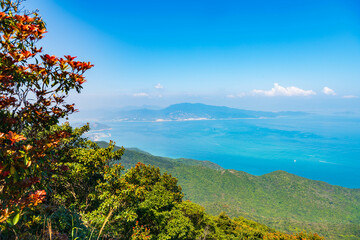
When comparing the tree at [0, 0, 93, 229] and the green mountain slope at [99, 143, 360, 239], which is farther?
the green mountain slope at [99, 143, 360, 239]

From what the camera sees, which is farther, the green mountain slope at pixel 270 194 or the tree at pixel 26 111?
the green mountain slope at pixel 270 194

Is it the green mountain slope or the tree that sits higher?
the tree

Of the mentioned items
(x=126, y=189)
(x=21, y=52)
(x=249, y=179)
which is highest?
(x=21, y=52)

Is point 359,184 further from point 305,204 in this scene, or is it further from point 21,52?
point 21,52

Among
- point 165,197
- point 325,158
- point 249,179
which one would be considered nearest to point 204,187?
point 249,179

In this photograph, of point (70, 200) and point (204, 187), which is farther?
point (204, 187)

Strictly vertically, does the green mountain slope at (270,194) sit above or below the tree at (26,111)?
below

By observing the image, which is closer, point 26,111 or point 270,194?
point 26,111

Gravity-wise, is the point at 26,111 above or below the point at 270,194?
above
